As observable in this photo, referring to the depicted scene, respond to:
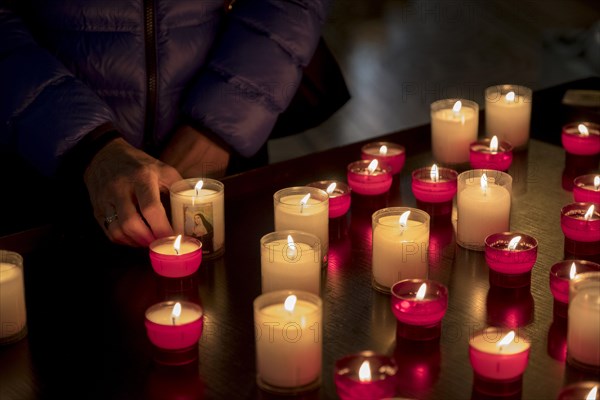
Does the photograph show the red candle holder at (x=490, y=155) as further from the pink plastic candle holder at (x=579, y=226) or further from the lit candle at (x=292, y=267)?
the lit candle at (x=292, y=267)

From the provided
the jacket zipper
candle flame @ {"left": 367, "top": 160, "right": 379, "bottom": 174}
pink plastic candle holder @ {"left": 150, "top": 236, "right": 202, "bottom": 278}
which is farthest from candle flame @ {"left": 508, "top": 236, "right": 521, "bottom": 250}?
the jacket zipper

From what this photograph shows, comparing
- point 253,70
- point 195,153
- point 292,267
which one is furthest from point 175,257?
point 253,70

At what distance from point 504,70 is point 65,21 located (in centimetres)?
313

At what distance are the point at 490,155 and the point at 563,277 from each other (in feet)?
1.89

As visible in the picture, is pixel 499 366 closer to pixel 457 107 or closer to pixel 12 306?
pixel 12 306

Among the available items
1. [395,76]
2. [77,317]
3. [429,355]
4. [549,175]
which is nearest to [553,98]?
[549,175]

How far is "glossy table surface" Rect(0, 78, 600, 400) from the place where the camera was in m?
1.25

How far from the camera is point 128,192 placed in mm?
1709

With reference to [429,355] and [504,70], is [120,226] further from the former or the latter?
[504,70]

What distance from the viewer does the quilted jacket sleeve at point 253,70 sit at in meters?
2.13

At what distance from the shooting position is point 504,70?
4793 mm

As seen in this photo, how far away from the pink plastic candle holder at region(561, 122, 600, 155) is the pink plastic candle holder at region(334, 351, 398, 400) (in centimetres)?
98

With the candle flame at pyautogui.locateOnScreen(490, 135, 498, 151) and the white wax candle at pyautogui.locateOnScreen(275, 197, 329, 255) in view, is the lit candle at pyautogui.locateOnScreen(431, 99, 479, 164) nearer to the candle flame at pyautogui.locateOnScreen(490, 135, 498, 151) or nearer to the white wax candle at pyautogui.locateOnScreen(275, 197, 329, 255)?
the candle flame at pyautogui.locateOnScreen(490, 135, 498, 151)

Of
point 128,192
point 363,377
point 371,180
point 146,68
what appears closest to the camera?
point 363,377
